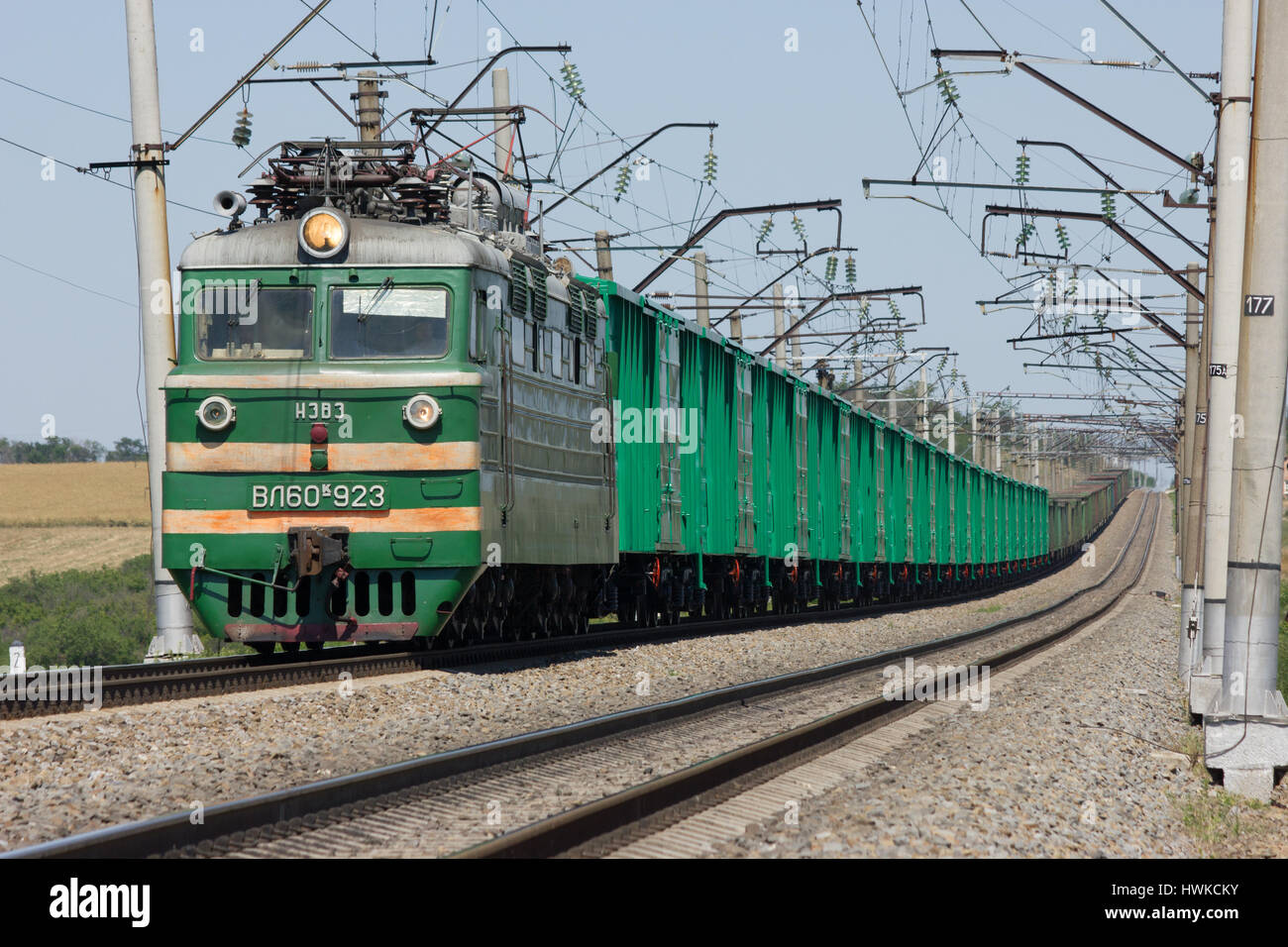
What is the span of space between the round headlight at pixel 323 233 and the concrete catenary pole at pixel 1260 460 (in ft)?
24.1

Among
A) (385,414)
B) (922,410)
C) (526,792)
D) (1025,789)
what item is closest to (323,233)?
(385,414)

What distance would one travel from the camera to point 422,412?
1315 centimetres

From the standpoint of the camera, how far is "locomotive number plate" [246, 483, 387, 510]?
1320 centimetres

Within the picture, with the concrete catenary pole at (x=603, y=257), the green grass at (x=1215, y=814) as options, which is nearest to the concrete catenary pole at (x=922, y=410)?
the concrete catenary pole at (x=603, y=257)

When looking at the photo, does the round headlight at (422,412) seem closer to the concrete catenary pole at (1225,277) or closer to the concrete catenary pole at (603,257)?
the concrete catenary pole at (1225,277)

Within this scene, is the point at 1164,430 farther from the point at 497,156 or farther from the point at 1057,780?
the point at 1057,780

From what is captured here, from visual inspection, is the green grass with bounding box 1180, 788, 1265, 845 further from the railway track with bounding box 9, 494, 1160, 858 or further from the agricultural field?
the agricultural field

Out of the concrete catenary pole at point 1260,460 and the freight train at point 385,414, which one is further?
Answer: the freight train at point 385,414

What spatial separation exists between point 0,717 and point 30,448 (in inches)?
5708

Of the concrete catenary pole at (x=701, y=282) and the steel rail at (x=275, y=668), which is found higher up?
the concrete catenary pole at (x=701, y=282)

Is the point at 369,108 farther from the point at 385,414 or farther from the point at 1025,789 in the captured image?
the point at 1025,789

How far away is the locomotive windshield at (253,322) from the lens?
1362cm

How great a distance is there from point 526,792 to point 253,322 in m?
6.78
